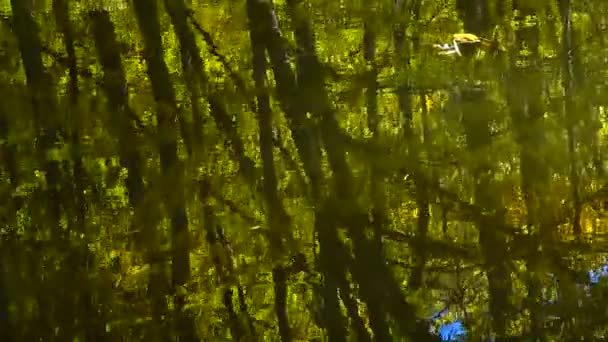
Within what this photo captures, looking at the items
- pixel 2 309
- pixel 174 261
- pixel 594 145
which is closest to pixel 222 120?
pixel 174 261

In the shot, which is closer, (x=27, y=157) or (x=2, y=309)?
(x=2, y=309)

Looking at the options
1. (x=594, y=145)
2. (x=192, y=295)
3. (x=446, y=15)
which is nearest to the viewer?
(x=192, y=295)

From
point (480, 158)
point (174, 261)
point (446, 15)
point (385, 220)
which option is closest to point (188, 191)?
point (174, 261)

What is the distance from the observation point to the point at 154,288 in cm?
72

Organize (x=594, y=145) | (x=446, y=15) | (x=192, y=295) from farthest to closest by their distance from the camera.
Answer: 1. (x=446, y=15)
2. (x=594, y=145)
3. (x=192, y=295)

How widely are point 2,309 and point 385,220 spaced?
14.5 inches

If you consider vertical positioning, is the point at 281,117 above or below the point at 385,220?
above

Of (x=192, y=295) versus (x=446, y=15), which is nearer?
(x=192, y=295)

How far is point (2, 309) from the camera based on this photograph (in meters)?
0.72

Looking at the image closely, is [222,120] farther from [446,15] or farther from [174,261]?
[446,15]

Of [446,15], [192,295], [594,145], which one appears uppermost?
[446,15]

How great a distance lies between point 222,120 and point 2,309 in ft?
0.98

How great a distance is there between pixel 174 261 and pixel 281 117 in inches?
8.4

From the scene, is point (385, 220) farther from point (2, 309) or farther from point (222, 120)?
point (2, 309)
